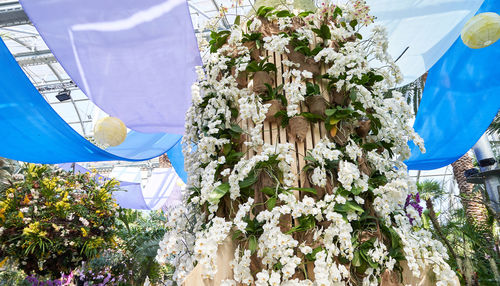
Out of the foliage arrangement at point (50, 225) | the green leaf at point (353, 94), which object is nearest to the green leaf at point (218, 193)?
the green leaf at point (353, 94)

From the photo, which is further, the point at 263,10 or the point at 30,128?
the point at 30,128

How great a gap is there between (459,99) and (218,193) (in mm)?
2619

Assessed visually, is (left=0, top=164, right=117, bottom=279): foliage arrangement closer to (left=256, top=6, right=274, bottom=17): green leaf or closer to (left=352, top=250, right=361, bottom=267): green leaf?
(left=256, top=6, right=274, bottom=17): green leaf

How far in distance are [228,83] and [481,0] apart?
223 cm

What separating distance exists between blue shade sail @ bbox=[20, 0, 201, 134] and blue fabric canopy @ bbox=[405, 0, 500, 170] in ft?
6.91

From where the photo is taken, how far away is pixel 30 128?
2.71 meters

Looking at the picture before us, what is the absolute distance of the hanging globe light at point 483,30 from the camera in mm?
2154

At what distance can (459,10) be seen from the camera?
2.71 metres

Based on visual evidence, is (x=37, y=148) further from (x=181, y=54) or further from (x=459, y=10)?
(x=459, y=10)

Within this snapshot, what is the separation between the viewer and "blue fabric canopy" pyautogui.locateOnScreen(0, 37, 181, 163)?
2461 millimetres

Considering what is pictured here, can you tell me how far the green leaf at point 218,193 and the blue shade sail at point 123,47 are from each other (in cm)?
140

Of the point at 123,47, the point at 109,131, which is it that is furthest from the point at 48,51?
the point at 123,47

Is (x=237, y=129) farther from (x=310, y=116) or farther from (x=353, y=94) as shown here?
(x=353, y=94)

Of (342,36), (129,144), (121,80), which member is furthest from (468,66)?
(129,144)
